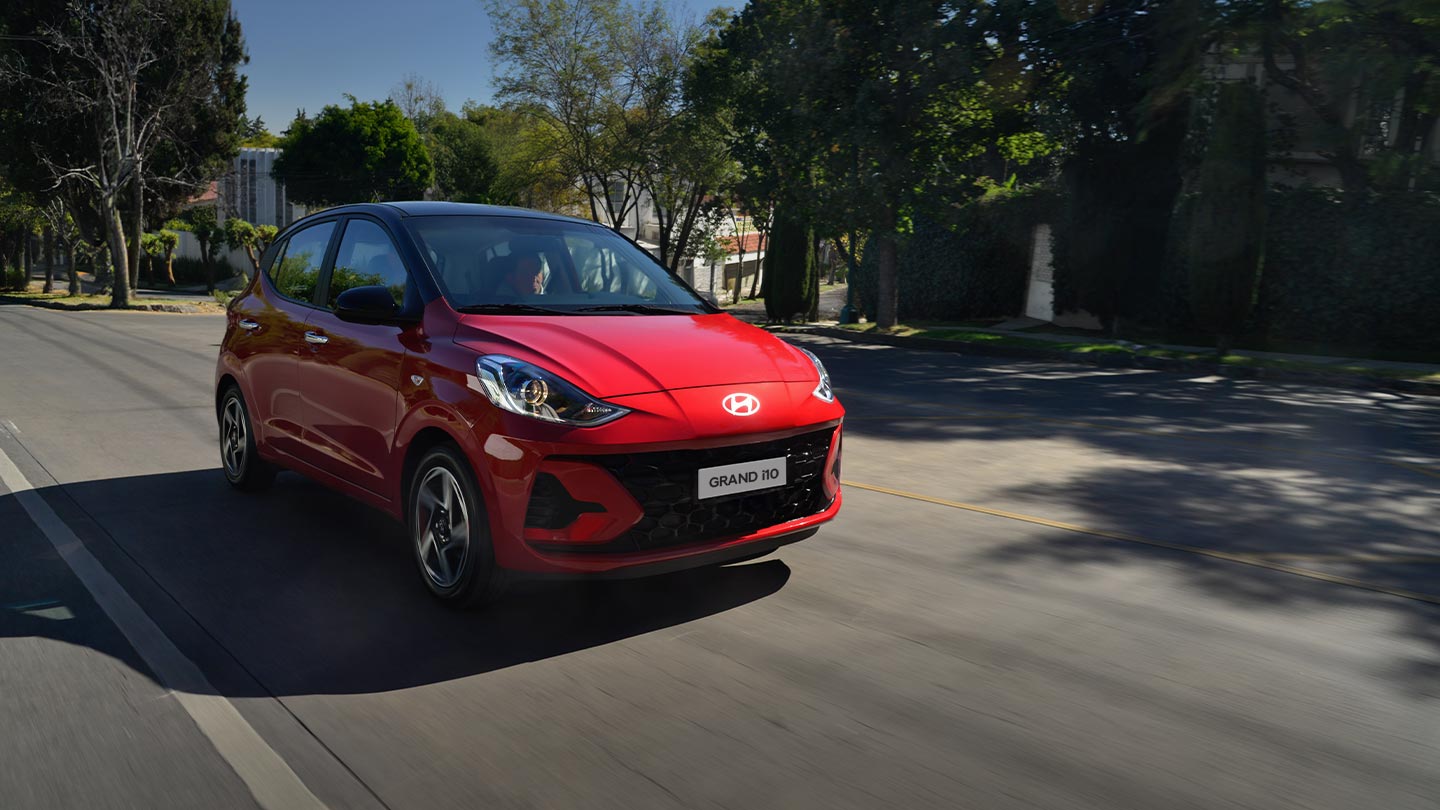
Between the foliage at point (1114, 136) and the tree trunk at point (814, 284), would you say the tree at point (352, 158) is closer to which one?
the tree trunk at point (814, 284)

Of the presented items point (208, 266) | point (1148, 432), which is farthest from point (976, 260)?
point (208, 266)

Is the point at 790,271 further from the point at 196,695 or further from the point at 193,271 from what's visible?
the point at 193,271

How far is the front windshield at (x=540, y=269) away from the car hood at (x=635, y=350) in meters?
0.26

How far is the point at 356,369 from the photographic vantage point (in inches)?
206

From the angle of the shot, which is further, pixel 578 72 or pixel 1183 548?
pixel 578 72

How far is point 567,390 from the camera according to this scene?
4258 mm

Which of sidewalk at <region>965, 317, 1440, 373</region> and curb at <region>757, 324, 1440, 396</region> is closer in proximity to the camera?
curb at <region>757, 324, 1440, 396</region>

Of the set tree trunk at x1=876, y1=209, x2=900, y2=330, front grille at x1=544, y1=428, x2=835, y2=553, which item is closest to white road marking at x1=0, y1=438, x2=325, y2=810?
front grille at x1=544, y1=428, x2=835, y2=553

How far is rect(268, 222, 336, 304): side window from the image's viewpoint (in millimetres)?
6082

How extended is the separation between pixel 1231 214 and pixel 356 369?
1775cm

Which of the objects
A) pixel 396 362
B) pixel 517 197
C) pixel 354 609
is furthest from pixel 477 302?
pixel 517 197

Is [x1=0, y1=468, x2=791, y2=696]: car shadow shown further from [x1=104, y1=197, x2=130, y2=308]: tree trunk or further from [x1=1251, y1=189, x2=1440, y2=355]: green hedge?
[x1=104, y1=197, x2=130, y2=308]: tree trunk

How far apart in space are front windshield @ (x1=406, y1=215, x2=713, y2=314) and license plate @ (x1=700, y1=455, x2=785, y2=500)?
123 cm

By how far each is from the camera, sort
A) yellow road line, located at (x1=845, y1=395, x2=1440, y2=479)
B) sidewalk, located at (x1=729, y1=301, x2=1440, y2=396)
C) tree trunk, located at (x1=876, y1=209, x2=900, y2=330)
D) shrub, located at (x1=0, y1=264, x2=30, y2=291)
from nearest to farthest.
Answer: yellow road line, located at (x1=845, y1=395, x2=1440, y2=479) < sidewalk, located at (x1=729, y1=301, x2=1440, y2=396) < tree trunk, located at (x1=876, y1=209, x2=900, y2=330) < shrub, located at (x1=0, y1=264, x2=30, y2=291)
